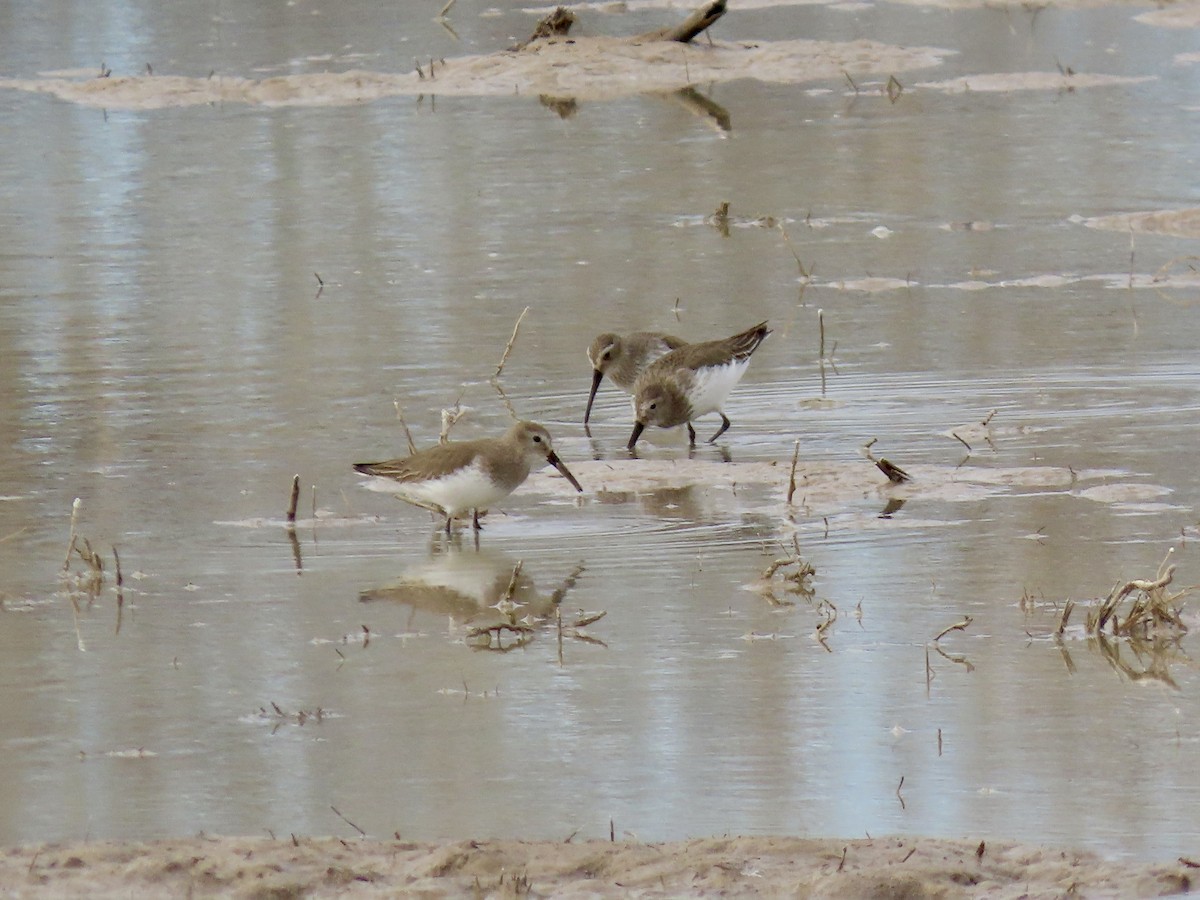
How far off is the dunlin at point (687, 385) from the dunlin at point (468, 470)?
148 centimetres

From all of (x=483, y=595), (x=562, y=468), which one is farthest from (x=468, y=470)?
(x=483, y=595)

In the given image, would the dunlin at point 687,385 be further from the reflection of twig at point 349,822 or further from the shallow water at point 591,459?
the reflection of twig at point 349,822

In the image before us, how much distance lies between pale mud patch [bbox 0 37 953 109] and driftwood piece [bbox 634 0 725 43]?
0.41 feet

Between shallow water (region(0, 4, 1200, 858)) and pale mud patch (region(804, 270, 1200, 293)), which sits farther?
pale mud patch (region(804, 270, 1200, 293))

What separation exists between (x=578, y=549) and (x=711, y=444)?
7.77 feet

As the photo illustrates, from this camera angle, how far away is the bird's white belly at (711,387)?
10688 mm

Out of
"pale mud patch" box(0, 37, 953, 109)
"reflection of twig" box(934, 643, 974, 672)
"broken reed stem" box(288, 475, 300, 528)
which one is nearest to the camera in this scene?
"reflection of twig" box(934, 643, 974, 672)

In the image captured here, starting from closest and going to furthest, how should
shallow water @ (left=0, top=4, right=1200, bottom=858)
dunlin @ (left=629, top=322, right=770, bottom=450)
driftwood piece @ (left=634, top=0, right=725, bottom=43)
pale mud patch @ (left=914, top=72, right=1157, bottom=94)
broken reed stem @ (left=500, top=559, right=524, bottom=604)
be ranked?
shallow water @ (left=0, top=4, right=1200, bottom=858)
broken reed stem @ (left=500, top=559, right=524, bottom=604)
dunlin @ (left=629, top=322, right=770, bottom=450)
pale mud patch @ (left=914, top=72, right=1157, bottom=94)
driftwood piece @ (left=634, top=0, right=725, bottom=43)

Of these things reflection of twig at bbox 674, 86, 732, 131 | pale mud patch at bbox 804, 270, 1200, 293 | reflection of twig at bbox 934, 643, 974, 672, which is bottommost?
reflection of twig at bbox 934, 643, 974, 672

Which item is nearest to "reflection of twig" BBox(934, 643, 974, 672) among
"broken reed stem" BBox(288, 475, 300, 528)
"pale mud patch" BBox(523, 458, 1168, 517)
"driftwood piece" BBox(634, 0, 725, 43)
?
"pale mud patch" BBox(523, 458, 1168, 517)

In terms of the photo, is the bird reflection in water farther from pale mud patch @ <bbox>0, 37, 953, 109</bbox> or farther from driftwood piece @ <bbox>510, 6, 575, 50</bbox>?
driftwood piece @ <bbox>510, 6, 575, 50</bbox>

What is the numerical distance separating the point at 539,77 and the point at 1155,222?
924 centimetres

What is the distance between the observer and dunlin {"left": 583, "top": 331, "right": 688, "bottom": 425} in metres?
11.5

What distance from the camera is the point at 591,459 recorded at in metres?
10.5
